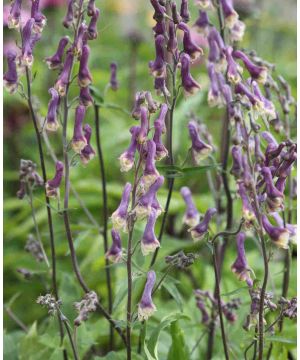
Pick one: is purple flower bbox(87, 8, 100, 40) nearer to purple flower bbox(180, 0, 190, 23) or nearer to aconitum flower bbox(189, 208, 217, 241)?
purple flower bbox(180, 0, 190, 23)

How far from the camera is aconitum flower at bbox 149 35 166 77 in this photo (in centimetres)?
214

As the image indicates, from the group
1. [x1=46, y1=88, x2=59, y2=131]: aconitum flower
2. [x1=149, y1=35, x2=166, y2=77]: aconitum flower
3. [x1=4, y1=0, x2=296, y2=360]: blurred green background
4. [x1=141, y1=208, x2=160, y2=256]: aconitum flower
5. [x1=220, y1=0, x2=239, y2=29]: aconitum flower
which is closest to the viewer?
[x1=141, y1=208, x2=160, y2=256]: aconitum flower

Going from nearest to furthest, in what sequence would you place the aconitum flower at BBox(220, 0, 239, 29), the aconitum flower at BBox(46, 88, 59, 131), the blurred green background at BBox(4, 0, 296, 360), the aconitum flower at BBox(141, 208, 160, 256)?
the aconitum flower at BBox(141, 208, 160, 256) < the aconitum flower at BBox(46, 88, 59, 131) < the aconitum flower at BBox(220, 0, 239, 29) < the blurred green background at BBox(4, 0, 296, 360)

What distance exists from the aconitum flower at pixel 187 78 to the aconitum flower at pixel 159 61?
60 millimetres

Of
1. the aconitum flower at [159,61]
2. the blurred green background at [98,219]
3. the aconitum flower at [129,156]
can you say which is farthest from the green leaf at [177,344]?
the aconitum flower at [159,61]

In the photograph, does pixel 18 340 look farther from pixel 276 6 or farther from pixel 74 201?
pixel 276 6

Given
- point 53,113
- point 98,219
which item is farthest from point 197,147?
point 98,219

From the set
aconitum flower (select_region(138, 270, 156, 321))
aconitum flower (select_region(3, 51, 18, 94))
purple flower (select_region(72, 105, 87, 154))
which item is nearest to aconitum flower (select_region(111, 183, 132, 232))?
aconitum flower (select_region(138, 270, 156, 321))

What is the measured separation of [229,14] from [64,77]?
57cm

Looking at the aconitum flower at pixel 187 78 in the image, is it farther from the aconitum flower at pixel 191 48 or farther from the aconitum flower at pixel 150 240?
the aconitum flower at pixel 150 240

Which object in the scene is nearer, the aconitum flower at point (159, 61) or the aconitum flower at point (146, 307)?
the aconitum flower at point (146, 307)

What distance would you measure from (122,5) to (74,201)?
4.73m

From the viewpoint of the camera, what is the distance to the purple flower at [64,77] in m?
2.21

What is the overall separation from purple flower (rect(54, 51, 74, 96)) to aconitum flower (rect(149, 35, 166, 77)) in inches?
10.0
